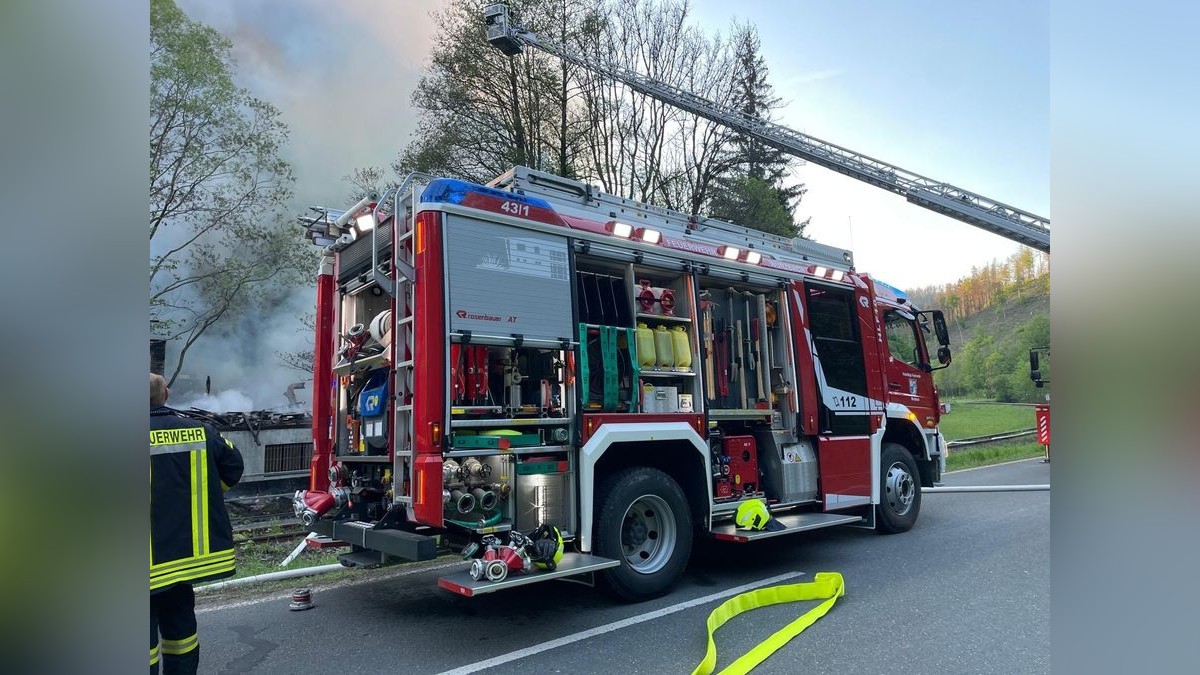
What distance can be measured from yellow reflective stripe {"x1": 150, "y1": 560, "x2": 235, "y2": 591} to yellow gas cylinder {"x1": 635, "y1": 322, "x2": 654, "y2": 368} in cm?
341

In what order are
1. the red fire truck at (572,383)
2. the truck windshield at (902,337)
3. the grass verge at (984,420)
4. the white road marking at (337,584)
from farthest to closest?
the grass verge at (984,420)
the truck windshield at (902,337)
the white road marking at (337,584)
the red fire truck at (572,383)

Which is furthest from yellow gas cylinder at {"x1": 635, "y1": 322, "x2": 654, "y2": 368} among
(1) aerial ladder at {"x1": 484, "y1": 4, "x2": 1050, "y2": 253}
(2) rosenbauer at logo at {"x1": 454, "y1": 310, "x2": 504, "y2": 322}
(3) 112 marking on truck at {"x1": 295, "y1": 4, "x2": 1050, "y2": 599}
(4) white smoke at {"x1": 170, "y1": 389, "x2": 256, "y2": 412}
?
→ (4) white smoke at {"x1": 170, "y1": 389, "x2": 256, "y2": 412}

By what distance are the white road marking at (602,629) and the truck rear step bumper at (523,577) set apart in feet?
1.28

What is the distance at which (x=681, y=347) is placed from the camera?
6000 millimetres

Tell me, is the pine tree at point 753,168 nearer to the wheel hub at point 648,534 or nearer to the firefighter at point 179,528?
the wheel hub at point 648,534

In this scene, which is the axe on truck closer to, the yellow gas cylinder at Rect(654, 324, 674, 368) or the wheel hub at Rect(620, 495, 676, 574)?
the yellow gas cylinder at Rect(654, 324, 674, 368)

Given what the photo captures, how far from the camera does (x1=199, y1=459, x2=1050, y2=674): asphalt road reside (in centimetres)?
401

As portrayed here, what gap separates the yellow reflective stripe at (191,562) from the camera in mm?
2943

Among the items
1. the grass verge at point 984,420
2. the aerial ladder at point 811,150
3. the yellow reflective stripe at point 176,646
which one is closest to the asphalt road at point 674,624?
the yellow reflective stripe at point 176,646

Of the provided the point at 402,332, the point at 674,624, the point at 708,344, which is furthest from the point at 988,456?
the point at 402,332

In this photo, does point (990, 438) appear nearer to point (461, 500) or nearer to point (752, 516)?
point (752, 516)

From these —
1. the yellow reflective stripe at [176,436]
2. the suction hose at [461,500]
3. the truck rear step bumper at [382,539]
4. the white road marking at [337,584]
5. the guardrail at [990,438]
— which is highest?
the yellow reflective stripe at [176,436]

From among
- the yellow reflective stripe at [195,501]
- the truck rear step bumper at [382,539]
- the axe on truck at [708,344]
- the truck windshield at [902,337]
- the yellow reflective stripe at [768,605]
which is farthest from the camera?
the truck windshield at [902,337]
